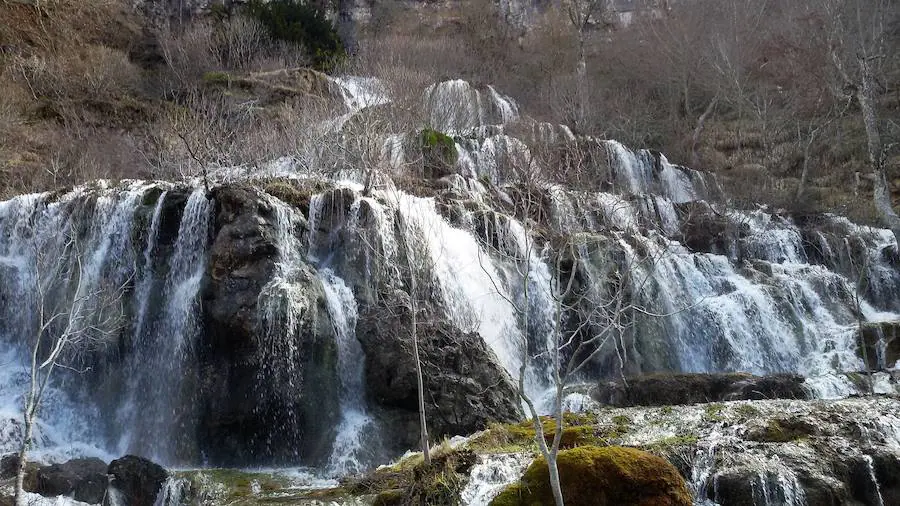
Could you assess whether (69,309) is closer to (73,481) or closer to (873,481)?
(73,481)

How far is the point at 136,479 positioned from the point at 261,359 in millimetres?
3800

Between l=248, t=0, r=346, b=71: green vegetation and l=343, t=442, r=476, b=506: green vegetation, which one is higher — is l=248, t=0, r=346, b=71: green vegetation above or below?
above

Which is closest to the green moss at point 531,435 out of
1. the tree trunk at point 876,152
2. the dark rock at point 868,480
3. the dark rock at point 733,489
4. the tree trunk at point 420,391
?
the tree trunk at point 420,391

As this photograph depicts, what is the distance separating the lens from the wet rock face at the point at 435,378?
563 inches

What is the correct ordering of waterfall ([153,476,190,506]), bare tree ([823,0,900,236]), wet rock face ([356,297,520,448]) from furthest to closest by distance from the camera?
bare tree ([823,0,900,236]) < wet rock face ([356,297,520,448]) < waterfall ([153,476,190,506])

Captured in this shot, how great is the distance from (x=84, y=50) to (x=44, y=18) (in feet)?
8.39

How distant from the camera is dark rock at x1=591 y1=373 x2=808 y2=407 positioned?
14.7m

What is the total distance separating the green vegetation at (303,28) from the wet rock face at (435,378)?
908 inches

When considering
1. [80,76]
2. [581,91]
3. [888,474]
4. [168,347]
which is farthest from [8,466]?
[581,91]

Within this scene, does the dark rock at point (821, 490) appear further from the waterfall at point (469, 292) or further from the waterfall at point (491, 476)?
the waterfall at point (469, 292)

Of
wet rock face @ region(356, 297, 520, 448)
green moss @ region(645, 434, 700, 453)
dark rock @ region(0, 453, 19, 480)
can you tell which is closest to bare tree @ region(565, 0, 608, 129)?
wet rock face @ region(356, 297, 520, 448)

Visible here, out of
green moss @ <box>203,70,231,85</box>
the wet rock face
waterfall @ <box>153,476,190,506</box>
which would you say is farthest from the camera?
green moss @ <box>203,70,231,85</box>

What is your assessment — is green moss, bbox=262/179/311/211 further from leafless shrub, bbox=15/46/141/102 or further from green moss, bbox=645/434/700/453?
leafless shrub, bbox=15/46/141/102

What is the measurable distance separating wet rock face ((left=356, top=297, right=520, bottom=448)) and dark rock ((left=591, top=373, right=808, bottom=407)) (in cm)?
213
